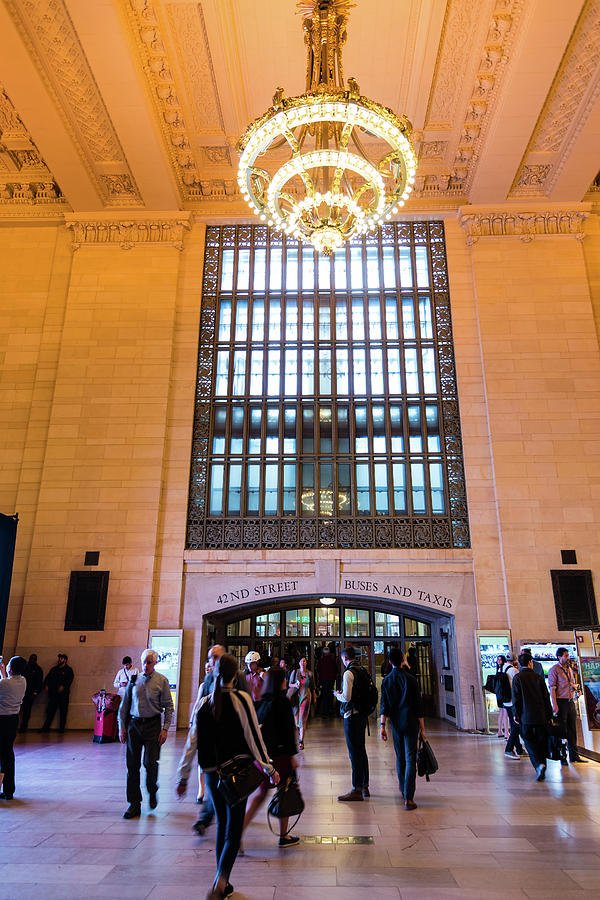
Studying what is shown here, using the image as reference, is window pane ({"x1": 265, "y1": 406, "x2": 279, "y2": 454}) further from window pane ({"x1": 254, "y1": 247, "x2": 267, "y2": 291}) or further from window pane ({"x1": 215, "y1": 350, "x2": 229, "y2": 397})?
window pane ({"x1": 254, "y1": 247, "x2": 267, "y2": 291})

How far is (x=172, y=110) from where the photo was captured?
13219 millimetres

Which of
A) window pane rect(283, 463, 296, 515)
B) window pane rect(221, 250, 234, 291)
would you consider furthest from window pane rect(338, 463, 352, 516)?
window pane rect(221, 250, 234, 291)


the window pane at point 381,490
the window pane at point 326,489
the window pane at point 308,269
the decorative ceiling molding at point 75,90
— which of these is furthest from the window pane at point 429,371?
the decorative ceiling molding at point 75,90

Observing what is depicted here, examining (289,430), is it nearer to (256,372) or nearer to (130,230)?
(256,372)

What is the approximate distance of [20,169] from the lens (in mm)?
15250

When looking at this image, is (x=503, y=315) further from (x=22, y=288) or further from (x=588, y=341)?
(x=22, y=288)

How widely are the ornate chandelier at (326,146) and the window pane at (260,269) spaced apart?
20.8 feet

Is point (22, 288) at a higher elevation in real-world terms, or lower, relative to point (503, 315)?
higher

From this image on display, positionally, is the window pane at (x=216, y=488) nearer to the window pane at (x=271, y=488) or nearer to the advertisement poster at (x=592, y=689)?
the window pane at (x=271, y=488)

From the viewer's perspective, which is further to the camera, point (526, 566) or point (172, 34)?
point (526, 566)

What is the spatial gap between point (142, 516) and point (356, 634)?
5.75 meters

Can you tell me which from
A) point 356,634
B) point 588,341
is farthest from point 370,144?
point 356,634

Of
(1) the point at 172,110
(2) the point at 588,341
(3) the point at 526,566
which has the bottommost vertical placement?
(3) the point at 526,566

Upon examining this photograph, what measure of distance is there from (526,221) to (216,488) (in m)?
9.96
